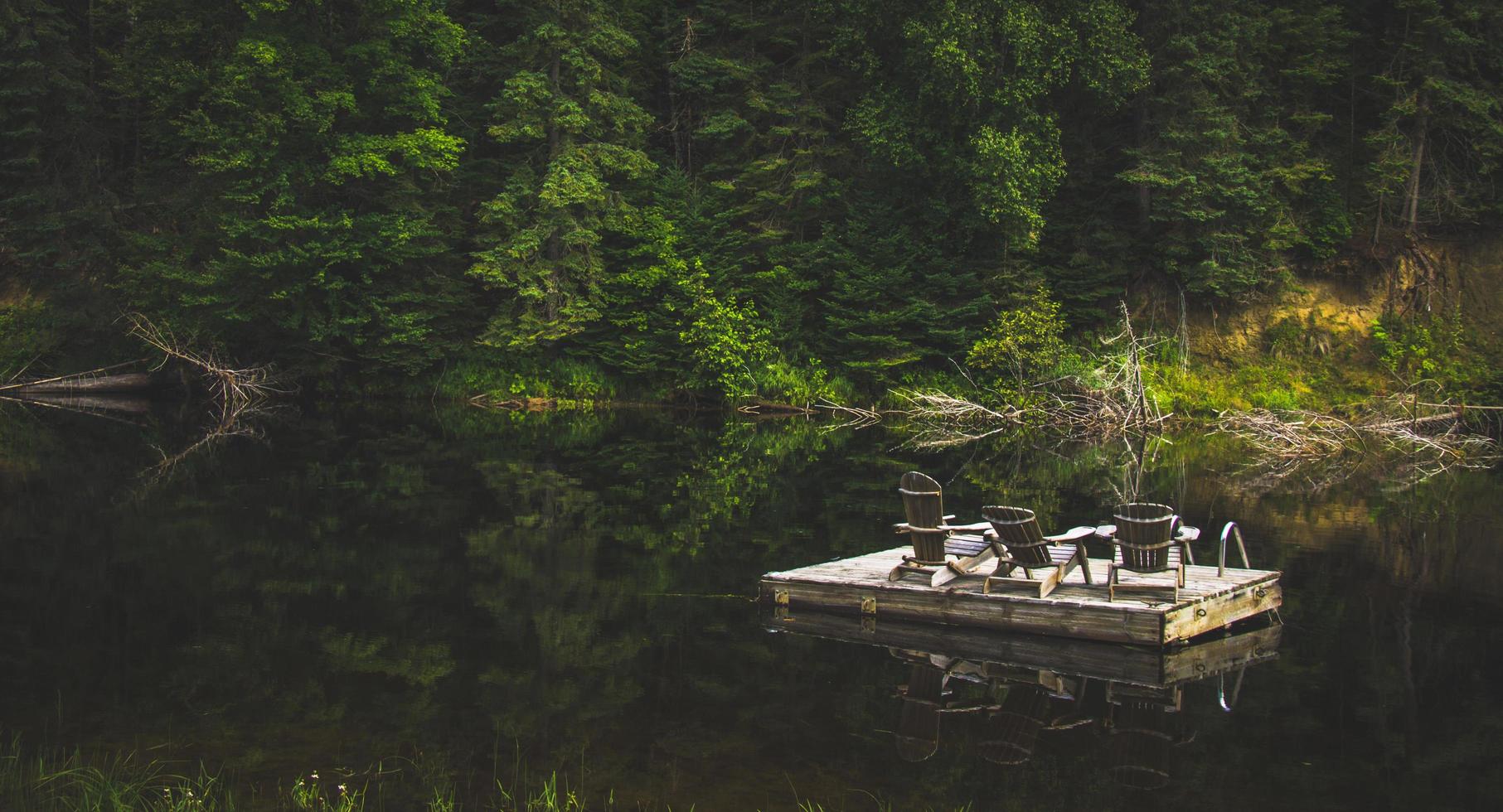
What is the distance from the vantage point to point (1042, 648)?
939 centimetres

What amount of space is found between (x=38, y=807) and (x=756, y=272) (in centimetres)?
2746

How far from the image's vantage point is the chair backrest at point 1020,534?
9.61 meters

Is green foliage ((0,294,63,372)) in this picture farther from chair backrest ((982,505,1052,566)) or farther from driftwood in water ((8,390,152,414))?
chair backrest ((982,505,1052,566))

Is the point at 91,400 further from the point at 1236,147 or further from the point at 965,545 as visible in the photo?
the point at 1236,147

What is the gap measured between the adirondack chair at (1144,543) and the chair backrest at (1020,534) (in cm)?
64

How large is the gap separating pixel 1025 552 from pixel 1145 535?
102 cm

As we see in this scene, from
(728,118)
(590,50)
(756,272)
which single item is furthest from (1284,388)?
(590,50)

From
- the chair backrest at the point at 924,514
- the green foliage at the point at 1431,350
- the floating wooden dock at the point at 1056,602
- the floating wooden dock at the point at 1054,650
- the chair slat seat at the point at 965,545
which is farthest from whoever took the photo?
the green foliage at the point at 1431,350

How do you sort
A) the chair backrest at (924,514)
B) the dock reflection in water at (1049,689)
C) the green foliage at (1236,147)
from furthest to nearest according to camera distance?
the green foliage at (1236,147) < the chair backrest at (924,514) < the dock reflection in water at (1049,689)

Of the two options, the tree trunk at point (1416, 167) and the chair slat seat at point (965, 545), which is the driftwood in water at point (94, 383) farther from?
the tree trunk at point (1416, 167)

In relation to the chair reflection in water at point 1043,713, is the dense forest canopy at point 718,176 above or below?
above

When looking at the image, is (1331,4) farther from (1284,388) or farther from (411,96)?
(411,96)

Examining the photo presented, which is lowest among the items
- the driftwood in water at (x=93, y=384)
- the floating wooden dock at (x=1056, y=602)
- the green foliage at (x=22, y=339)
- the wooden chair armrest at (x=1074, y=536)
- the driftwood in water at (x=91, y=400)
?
the floating wooden dock at (x=1056, y=602)

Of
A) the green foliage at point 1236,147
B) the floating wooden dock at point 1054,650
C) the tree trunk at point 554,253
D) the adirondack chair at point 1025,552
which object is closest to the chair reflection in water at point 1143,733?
the floating wooden dock at point 1054,650
